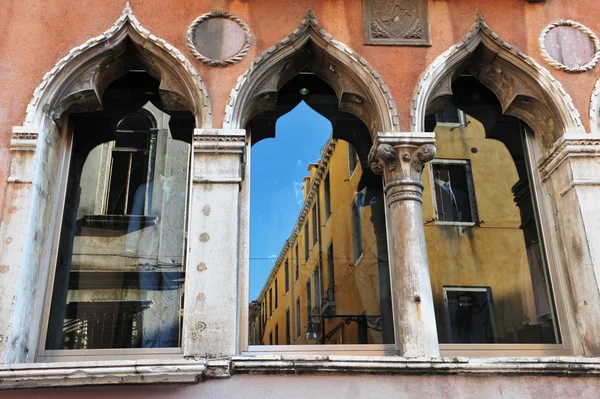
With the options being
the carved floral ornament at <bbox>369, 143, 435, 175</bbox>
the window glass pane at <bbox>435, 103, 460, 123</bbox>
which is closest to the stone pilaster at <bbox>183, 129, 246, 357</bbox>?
the carved floral ornament at <bbox>369, 143, 435, 175</bbox>

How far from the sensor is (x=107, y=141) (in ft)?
23.2

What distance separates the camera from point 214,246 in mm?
6113

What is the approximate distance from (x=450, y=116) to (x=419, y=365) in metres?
2.89

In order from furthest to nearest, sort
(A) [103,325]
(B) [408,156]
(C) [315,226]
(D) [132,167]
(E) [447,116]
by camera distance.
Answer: (E) [447,116]
(D) [132,167]
(C) [315,226]
(B) [408,156]
(A) [103,325]

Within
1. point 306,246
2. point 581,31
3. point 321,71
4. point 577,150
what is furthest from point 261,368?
point 581,31

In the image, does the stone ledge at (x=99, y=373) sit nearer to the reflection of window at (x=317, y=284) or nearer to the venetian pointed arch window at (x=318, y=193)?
the venetian pointed arch window at (x=318, y=193)

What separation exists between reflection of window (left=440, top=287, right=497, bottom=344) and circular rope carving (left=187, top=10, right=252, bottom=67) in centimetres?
302

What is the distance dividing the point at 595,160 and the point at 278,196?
3078mm

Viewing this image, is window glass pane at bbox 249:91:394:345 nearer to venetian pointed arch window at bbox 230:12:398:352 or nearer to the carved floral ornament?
venetian pointed arch window at bbox 230:12:398:352

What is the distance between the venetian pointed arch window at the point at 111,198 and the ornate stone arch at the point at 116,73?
1 cm

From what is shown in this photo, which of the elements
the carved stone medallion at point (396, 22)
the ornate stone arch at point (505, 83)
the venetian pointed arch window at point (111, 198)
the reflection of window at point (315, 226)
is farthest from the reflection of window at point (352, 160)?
the venetian pointed arch window at point (111, 198)

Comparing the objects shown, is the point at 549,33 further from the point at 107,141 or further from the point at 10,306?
the point at 10,306

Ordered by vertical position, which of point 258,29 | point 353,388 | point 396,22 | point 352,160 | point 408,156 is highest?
point 396,22

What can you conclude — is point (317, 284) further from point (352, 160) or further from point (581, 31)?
point (581, 31)
